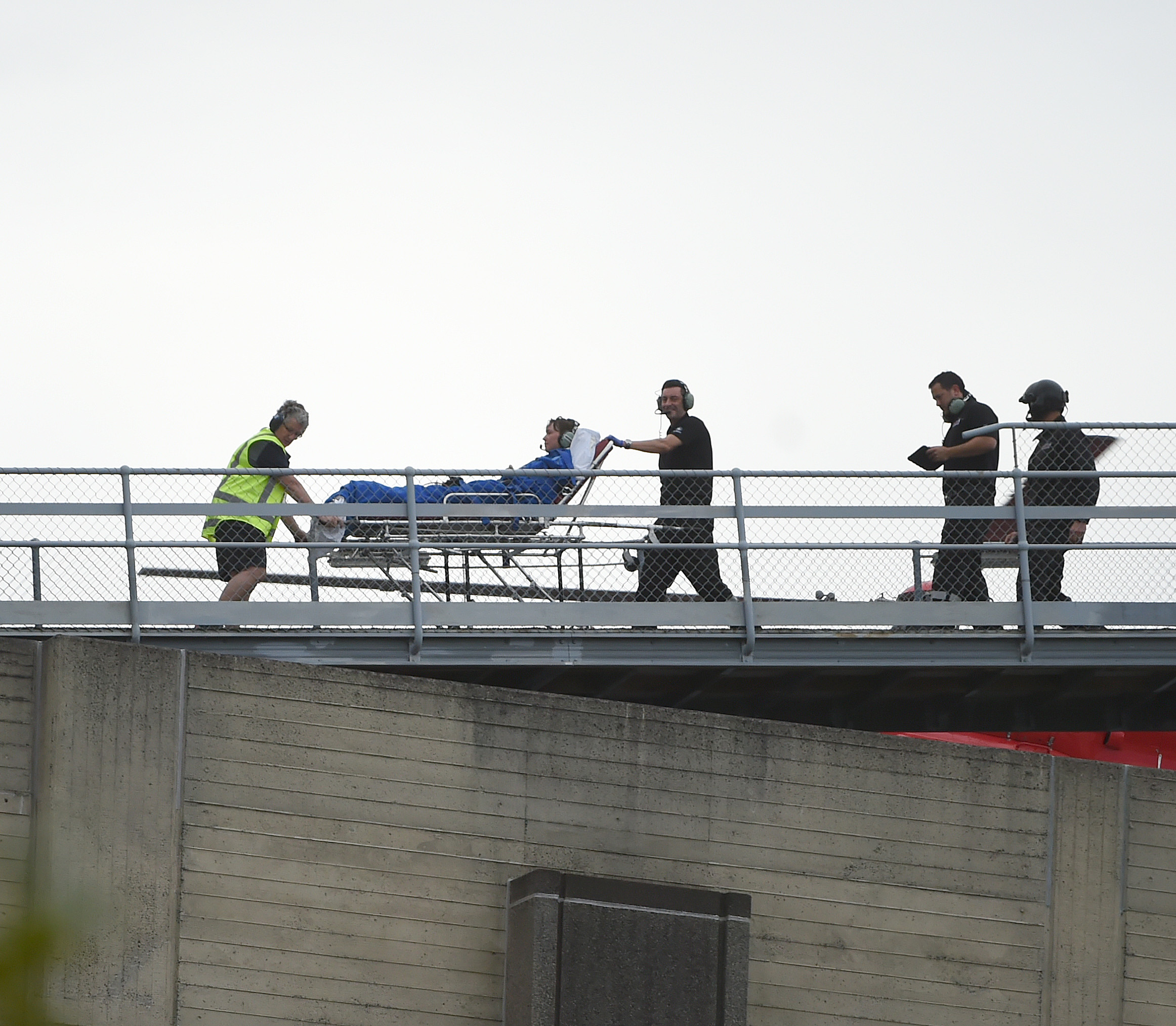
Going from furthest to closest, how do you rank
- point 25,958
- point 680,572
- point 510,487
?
point 510,487 → point 680,572 → point 25,958

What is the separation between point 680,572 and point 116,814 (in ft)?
12.1

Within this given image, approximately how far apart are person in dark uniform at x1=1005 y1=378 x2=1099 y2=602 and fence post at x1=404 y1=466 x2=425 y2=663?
3.87 metres

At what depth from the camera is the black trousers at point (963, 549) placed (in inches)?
380

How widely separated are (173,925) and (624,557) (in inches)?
143

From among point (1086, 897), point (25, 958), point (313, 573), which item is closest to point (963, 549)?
point (1086, 897)

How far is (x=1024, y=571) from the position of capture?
31.0 ft

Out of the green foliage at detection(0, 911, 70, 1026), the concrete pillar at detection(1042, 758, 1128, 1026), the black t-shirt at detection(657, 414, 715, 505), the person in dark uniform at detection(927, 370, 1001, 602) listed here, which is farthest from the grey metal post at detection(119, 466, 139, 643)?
the green foliage at detection(0, 911, 70, 1026)

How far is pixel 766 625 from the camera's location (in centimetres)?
927

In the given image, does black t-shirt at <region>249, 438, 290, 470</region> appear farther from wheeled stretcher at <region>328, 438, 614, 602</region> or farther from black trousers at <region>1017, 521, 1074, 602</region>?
black trousers at <region>1017, 521, 1074, 602</region>

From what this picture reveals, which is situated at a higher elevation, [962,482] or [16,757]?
[962,482]

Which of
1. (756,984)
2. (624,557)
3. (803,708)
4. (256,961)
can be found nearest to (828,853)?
(756,984)

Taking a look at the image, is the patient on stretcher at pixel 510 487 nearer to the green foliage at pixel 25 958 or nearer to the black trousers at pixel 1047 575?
the black trousers at pixel 1047 575

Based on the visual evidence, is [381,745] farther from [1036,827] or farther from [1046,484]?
[1046,484]

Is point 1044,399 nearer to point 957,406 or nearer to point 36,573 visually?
point 957,406
